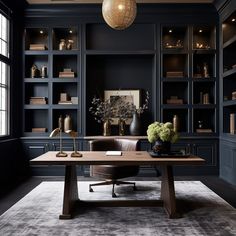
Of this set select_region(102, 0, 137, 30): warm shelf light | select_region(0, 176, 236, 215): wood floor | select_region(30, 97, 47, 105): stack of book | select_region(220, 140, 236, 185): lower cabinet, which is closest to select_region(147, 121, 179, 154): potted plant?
select_region(102, 0, 137, 30): warm shelf light

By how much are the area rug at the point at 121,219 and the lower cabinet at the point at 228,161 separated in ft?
3.22

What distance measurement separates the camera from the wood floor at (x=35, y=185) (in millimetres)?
4199

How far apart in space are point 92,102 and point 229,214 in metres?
3.36

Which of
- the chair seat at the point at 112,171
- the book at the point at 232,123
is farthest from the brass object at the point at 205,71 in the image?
the chair seat at the point at 112,171

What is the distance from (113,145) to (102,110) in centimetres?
151

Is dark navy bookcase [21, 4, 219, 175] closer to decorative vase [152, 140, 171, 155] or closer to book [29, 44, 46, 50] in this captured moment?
book [29, 44, 46, 50]

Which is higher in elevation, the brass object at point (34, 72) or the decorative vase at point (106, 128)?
the brass object at point (34, 72)

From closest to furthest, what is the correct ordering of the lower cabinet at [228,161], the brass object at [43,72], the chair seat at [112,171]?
1. the chair seat at [112,171]
2. the lower cabinet at [228,161]
3. the brass object at [43,72]

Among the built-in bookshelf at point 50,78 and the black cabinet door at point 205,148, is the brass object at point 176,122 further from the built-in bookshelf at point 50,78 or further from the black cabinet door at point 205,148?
the built-in bookshelf at point 50,78

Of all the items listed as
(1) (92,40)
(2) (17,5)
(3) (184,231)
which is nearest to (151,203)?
(3) (184,231)

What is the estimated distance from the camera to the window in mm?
5355

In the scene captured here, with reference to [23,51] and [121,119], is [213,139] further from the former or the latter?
[23,51]

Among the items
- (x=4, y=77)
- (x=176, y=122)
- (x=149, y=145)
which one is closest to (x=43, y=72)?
(x=4, y=77)

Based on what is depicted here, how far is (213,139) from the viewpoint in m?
5.93
